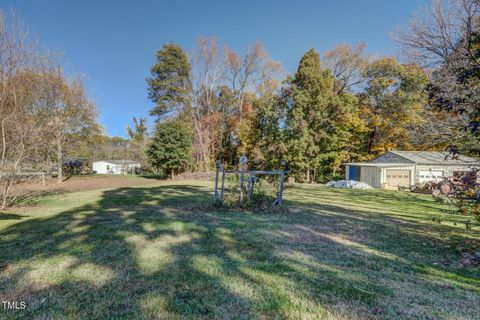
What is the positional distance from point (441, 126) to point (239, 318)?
23.9 feet

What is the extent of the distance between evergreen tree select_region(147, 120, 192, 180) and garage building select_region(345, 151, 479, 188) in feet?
46.6

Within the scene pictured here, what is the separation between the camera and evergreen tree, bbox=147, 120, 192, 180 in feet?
66.2

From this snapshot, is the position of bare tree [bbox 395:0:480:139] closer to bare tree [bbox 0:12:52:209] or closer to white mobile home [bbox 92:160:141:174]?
bare tree [bbox 0:12:52:209]

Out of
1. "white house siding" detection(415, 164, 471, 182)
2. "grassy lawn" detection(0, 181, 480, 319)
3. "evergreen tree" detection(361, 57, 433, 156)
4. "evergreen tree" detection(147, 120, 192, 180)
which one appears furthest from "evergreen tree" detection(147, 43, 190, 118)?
"grassy lawn" detection(0, 181, 480, 319)

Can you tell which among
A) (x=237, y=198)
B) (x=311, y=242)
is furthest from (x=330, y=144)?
(x=311, y=242)

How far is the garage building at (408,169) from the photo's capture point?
54.7ft

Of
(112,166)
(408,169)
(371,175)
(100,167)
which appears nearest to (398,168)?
(408,169)

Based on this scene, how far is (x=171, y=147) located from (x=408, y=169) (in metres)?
17.6

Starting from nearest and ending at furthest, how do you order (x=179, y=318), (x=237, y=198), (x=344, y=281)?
(x=179, y=318), (x=344, y=281), (x=237, y=198)

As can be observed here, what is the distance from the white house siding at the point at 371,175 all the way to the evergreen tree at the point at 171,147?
46.1 feet

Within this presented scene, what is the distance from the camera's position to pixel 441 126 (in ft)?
21.2

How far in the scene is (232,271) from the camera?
109 inches

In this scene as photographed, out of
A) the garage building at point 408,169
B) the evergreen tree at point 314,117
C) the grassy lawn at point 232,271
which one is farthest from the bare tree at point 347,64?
the grassy lawn at point 232,271

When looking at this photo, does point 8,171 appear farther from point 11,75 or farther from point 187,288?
point 187,288
